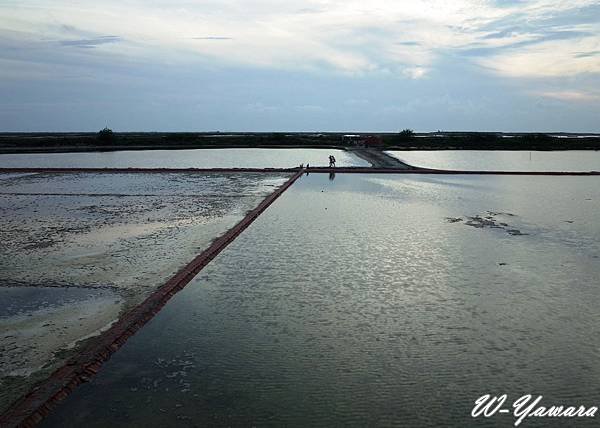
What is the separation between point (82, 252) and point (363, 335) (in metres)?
4.76

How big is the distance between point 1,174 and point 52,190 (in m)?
6.98

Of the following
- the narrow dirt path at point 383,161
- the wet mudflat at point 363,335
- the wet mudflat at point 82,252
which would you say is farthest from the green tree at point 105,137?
the wet mudflat at point 363,335

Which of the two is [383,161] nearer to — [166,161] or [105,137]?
[166,161]

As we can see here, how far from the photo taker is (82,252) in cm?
758

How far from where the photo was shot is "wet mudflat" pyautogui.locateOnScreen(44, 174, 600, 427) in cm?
353

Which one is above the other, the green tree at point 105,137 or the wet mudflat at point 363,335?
the green tree at point 105,137

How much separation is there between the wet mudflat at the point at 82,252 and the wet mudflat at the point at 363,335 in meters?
0.55

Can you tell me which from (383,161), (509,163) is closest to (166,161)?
(383,161)

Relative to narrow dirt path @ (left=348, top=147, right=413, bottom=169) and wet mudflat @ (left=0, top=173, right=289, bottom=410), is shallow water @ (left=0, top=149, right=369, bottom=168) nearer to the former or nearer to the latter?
narrow dirt path @ (left=348, top=147, right=413, bottom=169)

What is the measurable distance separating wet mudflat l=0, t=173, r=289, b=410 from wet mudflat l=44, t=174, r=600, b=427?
55 centimetres

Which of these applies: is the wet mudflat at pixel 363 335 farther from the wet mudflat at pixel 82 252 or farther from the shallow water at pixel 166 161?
the shallow water at pixel 166 161

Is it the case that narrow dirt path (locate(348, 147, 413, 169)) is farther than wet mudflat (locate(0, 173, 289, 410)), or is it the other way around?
narrow dirt path (locate(348, 147, 413, 169))

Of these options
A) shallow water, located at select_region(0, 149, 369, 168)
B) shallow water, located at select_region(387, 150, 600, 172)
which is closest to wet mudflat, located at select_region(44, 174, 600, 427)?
shallow water, located at select_region(387, 150, 600, 172)

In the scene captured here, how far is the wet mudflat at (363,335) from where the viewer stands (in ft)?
11.6
